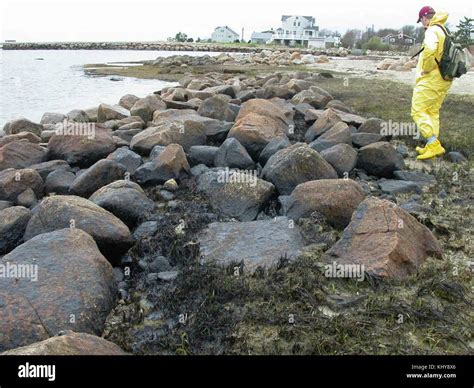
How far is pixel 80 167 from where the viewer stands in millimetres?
8062

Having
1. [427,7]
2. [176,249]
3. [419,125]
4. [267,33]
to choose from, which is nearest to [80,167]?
[176,249]

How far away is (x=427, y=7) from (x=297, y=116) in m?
3.49

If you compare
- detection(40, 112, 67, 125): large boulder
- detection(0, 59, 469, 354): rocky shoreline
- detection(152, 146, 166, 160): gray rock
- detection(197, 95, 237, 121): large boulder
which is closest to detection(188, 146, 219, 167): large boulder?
detection(0, 59, 469, 354): rocky shoreline

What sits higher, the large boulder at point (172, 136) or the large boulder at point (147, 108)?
the large boulder at point (147, 108)

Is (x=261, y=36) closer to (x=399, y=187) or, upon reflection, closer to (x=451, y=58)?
(x=451, y=58)

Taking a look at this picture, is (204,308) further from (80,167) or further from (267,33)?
(267,33)

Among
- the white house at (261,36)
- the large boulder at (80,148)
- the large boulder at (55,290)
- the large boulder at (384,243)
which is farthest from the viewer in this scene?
the white house at (261,36)

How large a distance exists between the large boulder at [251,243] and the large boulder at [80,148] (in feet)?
10.9

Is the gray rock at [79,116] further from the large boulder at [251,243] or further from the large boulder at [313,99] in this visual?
the large boulder at [251,243]

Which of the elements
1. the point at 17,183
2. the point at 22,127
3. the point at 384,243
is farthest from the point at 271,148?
the point at 22,127

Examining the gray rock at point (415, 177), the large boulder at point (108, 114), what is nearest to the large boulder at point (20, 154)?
the large boulder at point (108, 114)

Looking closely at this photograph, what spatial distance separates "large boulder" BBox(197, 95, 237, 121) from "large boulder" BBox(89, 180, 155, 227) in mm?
4730

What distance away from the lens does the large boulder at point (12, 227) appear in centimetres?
527
